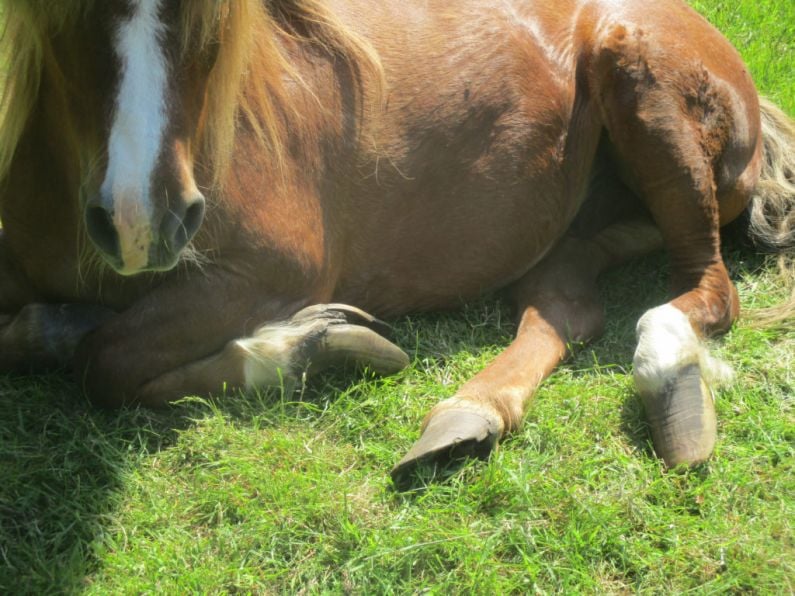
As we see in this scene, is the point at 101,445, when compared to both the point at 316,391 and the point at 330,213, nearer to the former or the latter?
the point at 316,391

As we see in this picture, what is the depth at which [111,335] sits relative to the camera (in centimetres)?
325

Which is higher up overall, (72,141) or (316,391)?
(72,141)

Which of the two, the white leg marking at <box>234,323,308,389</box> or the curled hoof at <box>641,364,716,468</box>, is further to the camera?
the white leg marking at <box>234,323,308,389</box>

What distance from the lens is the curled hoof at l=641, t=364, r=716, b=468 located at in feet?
10.4

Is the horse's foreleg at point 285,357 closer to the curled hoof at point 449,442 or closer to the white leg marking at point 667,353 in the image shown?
the curled hoof at point 449,442

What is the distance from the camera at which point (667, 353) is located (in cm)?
342

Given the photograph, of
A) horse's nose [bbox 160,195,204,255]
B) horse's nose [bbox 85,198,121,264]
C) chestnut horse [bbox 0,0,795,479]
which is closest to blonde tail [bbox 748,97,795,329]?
chestnut horse [bbox 0,0,795,479]

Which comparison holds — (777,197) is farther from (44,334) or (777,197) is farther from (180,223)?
(44,334)

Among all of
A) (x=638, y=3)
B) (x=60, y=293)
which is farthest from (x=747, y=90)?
(x=60, y=293)

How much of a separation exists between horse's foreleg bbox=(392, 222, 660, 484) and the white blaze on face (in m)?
1.13

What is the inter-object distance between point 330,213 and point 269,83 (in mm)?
Answer: 529

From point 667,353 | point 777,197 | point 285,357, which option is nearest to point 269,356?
point 285,357

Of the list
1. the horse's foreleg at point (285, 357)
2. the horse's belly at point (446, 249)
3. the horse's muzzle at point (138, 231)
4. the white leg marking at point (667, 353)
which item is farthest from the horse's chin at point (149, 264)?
the white leg marking at point (667, 353)

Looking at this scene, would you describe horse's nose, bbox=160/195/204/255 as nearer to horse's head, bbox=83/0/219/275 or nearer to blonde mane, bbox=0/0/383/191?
horse's head, bbox=83/0/219/275
